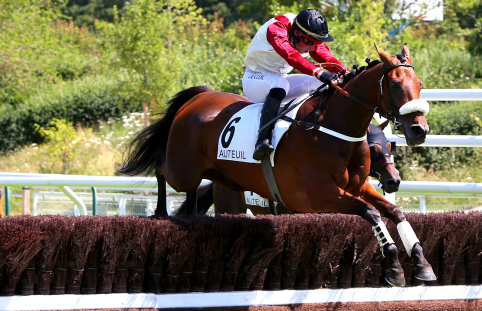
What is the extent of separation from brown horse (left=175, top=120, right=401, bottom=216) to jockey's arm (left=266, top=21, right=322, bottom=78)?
867mm

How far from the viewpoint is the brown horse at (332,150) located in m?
4.46

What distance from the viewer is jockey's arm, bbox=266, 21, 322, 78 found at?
16.1 ft

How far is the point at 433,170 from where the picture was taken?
45.7 ft

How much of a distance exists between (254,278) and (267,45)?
1.67m

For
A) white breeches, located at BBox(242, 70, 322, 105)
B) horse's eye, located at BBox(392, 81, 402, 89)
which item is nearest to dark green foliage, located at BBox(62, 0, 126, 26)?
white breeches, located at BBox(242, 70, 322, 105)

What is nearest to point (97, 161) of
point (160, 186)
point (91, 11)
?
point (160, 186)

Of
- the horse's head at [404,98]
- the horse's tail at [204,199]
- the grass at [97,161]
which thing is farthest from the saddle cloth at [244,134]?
the grass at [97,161]

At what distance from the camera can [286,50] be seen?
5.02m

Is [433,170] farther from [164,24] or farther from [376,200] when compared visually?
[376,200]

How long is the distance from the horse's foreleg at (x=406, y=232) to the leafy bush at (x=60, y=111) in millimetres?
15060

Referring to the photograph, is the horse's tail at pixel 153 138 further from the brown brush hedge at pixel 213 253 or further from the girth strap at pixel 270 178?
the brown brush hedge at pixel 213 253

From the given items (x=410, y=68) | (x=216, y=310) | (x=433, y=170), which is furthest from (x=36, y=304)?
(x=433, y=170)

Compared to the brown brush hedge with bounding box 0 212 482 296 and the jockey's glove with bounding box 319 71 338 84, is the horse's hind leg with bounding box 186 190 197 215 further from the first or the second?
the jockey's glove with bounding box 319 71 338 84

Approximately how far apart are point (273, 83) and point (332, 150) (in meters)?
0.77
